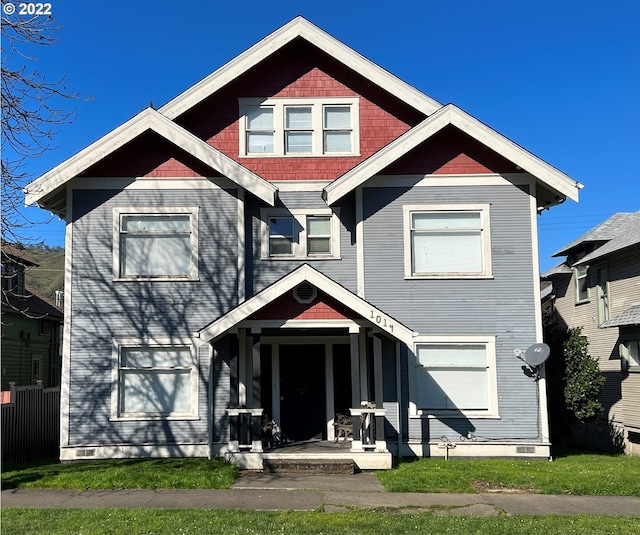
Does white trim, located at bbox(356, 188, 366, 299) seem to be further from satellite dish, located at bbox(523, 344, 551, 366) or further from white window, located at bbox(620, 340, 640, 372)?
white window, located at bbox(620, 340, 640, 372)

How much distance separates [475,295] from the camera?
1484 centimetres

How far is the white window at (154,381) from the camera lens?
1455 cm

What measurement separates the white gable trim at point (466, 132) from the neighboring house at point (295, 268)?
0.11 feet

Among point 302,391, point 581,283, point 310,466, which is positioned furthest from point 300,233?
point 581,283

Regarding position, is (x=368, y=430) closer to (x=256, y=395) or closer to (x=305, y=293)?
(x=256, y=395)

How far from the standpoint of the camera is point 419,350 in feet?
48.4

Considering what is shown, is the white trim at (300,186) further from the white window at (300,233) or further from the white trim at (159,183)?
the white trim at (159,183)

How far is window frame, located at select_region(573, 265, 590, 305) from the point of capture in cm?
2028

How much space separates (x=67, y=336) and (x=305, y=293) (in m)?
5.57

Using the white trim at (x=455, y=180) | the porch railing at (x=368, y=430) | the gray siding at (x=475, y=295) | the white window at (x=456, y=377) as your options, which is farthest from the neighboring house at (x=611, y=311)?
the porch railing at (x=368, y=430)

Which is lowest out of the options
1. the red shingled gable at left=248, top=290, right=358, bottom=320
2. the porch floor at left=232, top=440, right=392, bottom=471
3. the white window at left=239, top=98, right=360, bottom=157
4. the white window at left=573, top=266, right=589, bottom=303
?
the porch floor at left=232, top=440, right=392, bottom=471

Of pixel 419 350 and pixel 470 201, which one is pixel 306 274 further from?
pixel 470 201

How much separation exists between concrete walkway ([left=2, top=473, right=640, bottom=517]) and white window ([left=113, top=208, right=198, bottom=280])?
531 cm

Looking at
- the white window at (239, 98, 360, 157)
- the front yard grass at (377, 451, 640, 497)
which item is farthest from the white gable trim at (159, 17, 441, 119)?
the front yard grass at (377, 451, 640, 497)
